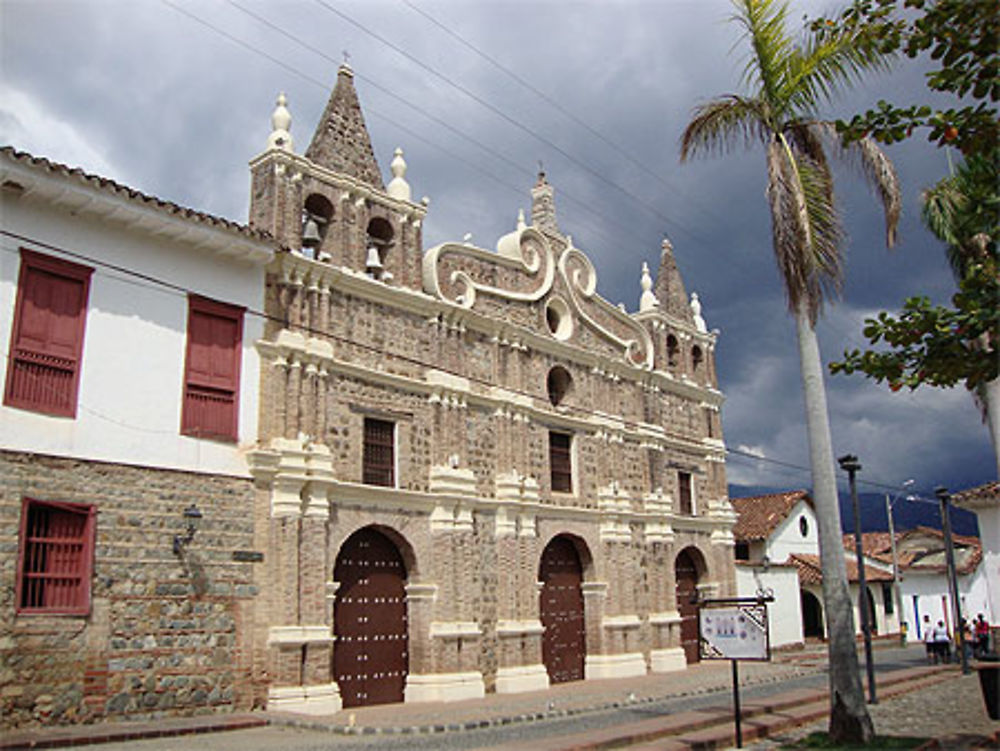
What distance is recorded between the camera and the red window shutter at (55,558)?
12445mm

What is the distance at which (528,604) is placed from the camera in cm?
2056

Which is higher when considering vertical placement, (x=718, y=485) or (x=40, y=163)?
(x=40, y=163)

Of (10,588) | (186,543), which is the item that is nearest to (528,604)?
(186,543)

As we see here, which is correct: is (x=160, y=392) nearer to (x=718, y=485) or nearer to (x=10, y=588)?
(x=10, y=588)

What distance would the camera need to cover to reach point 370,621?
57.4 feet

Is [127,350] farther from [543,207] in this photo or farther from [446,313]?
[543,207]

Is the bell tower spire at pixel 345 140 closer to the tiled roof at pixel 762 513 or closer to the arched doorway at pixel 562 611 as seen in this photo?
the arched doorway at pixel 562 611

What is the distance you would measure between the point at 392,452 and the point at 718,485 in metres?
14.3

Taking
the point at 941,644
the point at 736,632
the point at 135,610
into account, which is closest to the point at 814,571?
the point at 941,644

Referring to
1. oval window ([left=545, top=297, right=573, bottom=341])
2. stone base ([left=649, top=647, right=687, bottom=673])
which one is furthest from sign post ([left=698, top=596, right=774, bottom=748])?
oval window ([left=545, top=297, right=573, bottom=341])

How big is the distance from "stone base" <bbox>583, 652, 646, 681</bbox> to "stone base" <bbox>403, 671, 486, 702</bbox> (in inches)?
209

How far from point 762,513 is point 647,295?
12.3 m

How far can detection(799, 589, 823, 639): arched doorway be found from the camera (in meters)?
36.6

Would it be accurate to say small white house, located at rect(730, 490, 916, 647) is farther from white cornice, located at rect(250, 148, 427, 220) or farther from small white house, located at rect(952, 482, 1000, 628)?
white cornice, located at rect(250, 148, 427, 220)
